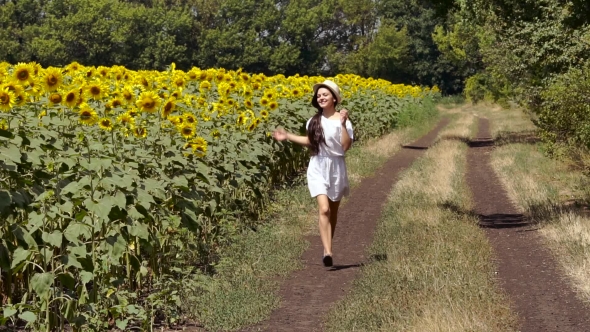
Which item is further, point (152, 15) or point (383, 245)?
point (152, 15)

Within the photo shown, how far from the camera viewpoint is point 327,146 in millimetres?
9664

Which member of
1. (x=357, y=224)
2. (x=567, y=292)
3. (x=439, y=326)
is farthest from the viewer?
(x=357, y=224)

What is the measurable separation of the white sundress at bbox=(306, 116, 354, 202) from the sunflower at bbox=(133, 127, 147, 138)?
1643 millimetres

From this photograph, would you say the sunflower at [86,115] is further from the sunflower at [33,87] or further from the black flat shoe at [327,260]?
the black flat shoe at [327,260]

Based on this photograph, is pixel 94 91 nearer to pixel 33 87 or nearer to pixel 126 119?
pixel 126 119

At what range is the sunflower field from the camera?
6.53 m

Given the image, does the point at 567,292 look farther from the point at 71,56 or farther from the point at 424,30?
the point at 424,30

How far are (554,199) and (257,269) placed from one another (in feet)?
22.0

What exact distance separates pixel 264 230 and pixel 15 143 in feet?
16.6

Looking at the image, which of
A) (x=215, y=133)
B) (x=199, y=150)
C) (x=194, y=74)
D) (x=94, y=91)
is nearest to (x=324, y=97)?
(x=199, y=150)

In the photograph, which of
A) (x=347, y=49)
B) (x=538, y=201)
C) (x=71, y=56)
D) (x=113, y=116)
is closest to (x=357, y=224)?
(x=538, y=201)

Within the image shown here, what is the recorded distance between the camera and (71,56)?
84.1 m

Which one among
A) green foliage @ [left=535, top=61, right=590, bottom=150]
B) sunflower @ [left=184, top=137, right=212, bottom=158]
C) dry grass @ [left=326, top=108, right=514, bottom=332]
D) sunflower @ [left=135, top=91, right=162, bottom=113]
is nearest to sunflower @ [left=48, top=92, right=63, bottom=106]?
sunflower @ [left=135, top=91, right=162, bottom=113]

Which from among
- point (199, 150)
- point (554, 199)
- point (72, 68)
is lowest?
point (554, 199)
